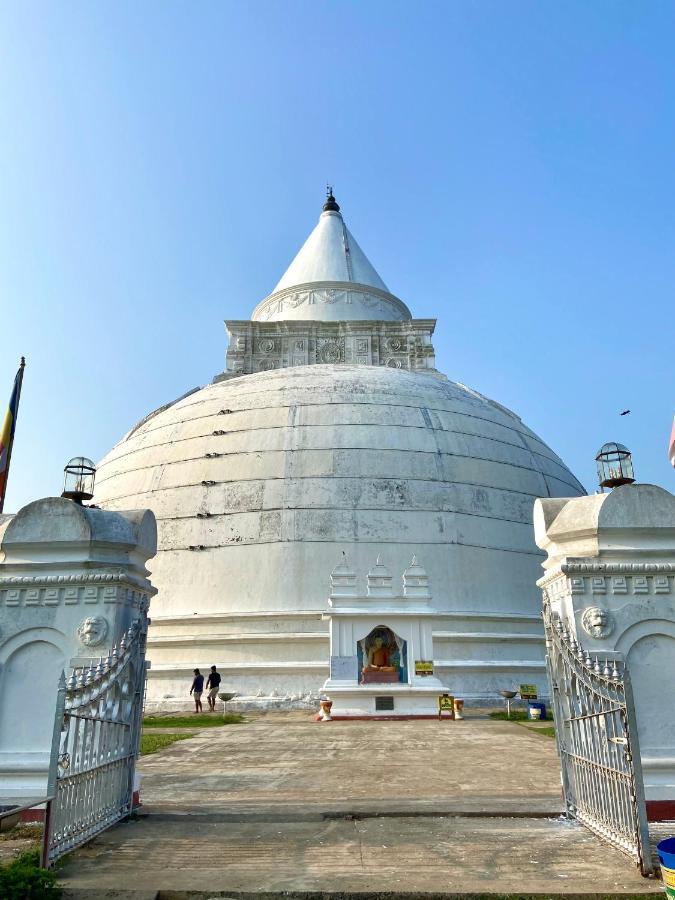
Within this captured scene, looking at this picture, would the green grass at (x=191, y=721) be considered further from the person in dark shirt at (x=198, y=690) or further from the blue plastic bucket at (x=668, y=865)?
the blue plastic bucket at (x=668, y=865)

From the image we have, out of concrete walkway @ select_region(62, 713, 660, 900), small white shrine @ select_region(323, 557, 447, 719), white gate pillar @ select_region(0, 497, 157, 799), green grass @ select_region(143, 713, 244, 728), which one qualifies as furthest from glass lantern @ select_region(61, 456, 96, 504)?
small white shrine @ select_region(323, 557, 447, 719)

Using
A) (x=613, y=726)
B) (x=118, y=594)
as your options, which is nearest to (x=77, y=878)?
(x=118, y=594)

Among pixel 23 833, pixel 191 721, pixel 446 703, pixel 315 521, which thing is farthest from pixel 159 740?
pixel 315 521

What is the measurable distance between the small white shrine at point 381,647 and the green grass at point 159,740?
4.91m

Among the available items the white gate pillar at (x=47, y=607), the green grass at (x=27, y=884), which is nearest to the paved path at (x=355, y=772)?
the white gate pillar at (x=47, y=607)

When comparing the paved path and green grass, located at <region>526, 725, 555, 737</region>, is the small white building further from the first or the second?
green grass, located at <region>526, 725, 555, 737</region>

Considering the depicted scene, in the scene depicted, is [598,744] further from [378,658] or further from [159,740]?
[378,658]

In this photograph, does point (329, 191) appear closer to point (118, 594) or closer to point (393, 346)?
point (393, 346)

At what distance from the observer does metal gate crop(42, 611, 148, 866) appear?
5.16 metres

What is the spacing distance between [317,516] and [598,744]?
669 inches

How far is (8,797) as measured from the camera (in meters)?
6.56

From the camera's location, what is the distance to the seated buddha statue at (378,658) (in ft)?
62.7

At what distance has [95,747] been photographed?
6238 mm

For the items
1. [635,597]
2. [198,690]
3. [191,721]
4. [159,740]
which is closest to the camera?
[635,597]
